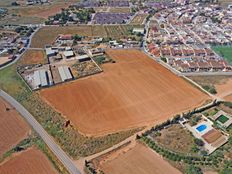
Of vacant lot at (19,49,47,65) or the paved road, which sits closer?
the paved road

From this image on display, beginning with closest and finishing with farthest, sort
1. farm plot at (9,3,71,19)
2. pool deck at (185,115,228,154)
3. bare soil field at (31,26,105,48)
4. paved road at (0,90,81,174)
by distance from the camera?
paved road at (0,90,81,174) < pool deck at (185,115,228,154) < bare soil field at (31,26,105,48) < farm plot at (9,3,71,19)

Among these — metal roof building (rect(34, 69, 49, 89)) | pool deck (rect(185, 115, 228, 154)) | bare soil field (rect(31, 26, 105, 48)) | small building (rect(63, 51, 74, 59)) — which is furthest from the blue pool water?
bare soil field (rect(31, 26, 105, 48))

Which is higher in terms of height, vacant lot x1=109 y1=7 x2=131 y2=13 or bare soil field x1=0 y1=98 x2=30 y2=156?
vacant lot x1=109 y1=7 x2=131 y2=13

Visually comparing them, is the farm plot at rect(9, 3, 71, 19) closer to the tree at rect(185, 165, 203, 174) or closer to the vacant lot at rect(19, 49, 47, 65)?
the vacant lot at rect(19, 49, 47, 65)

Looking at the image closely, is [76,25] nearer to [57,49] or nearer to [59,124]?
[57,49]

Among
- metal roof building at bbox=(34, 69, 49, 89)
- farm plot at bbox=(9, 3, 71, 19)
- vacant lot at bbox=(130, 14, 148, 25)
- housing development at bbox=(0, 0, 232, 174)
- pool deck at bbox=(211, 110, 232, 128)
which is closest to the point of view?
housing development at bbox=(0, 0, 232, 174)

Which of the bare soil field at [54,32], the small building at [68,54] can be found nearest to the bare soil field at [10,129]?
the small building at [68,54]

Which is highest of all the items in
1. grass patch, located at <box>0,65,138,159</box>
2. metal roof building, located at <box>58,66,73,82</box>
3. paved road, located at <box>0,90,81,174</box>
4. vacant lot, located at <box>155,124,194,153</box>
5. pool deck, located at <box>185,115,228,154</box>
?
metal roof building, located at <box>58,66,73,82</box>
